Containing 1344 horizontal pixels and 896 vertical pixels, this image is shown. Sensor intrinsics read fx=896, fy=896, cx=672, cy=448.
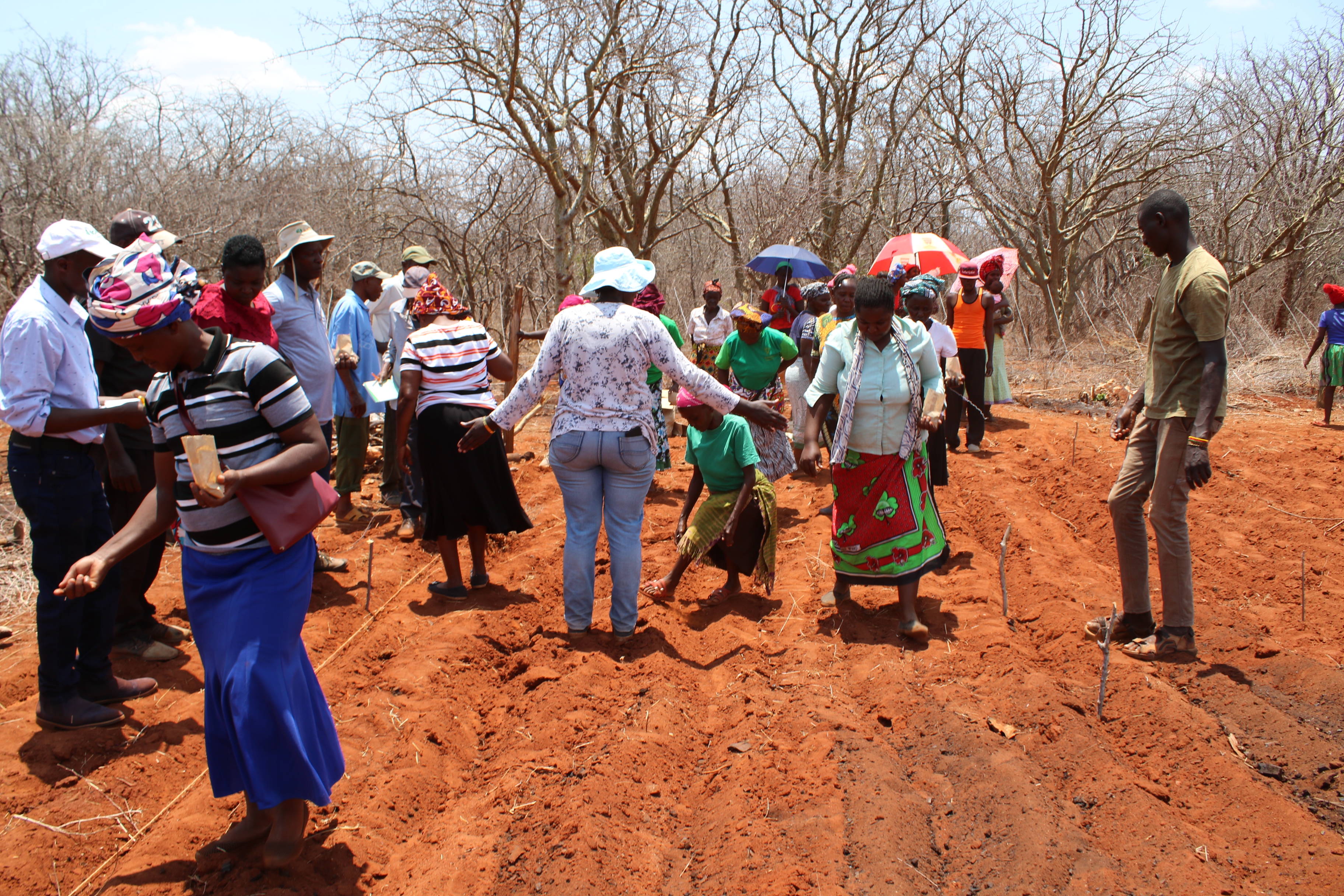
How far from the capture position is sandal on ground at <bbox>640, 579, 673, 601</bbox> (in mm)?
5477

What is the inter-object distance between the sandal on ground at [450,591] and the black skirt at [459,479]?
334 mm

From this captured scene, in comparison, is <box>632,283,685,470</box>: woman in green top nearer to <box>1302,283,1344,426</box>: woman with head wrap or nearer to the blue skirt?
the blue skirt

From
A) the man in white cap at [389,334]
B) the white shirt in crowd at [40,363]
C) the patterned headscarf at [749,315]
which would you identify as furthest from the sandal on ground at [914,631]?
the man in white cap at [389,334]

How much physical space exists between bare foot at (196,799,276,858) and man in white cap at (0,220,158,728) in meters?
1.29

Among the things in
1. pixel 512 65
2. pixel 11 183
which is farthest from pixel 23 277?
pixel 512 65

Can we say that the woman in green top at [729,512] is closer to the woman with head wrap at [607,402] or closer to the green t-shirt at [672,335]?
the woman with head wrap at [607,402]

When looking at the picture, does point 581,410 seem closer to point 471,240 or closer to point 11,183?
point 471,240

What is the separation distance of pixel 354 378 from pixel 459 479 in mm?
1577

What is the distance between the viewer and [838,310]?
7102 millimetres

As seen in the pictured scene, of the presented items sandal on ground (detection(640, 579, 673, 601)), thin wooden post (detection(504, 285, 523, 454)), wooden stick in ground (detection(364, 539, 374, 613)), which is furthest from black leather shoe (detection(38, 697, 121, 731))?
thin wooden post (detection(504, 285, 523, 454))

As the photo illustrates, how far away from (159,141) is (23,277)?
1392 centimetres

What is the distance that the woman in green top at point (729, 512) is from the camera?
5129 mm

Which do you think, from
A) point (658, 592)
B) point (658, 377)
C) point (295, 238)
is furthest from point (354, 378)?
point (658, 592)

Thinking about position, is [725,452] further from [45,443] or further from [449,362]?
[45,443]
